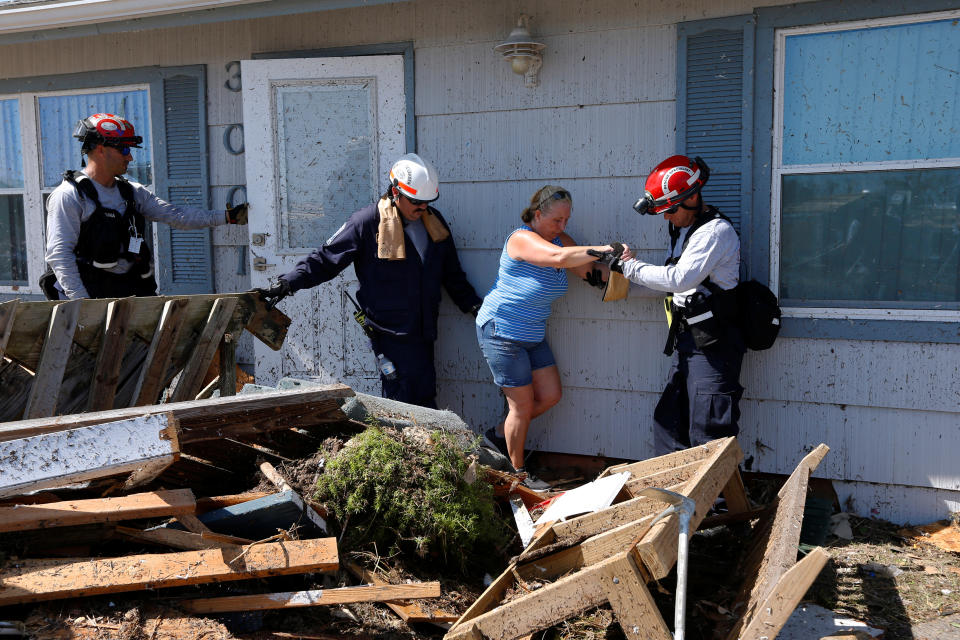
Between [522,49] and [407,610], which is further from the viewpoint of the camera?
[522,49]

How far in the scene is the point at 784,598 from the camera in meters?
2.56

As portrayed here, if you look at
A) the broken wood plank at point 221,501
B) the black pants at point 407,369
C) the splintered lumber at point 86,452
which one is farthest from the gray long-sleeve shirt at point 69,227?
the splintered lumber at point 86,452

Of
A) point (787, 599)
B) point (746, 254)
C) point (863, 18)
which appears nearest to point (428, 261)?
point (746, 254)

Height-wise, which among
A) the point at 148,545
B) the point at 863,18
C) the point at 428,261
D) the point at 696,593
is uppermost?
the point at 863,18

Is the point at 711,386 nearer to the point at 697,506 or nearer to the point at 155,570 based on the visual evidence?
the point at 697,506

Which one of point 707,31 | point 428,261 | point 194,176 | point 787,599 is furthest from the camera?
point 194,176

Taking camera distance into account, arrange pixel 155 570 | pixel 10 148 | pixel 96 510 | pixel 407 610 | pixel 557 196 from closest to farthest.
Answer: pixel 155 570 < pixel 96 510 < pixel 407 610 < pixel 557 196 < pixel 10 148

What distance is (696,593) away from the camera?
3.64 m

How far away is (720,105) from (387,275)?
84.4 inches

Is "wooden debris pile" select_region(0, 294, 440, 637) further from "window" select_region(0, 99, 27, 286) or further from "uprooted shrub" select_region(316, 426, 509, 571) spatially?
"window" select_region(0, 99, 27, 286)

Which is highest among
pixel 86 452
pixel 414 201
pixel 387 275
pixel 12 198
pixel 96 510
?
pixel 12 198

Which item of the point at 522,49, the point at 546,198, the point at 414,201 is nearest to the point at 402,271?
the point at 414,201

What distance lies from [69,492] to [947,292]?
422 cm

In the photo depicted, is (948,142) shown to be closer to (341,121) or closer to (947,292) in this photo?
(947,292)
